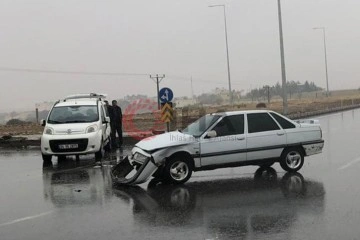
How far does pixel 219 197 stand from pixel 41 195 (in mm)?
3536

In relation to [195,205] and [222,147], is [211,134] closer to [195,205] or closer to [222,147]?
[222,147]

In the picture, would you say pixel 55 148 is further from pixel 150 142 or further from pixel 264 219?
pixel 264 219

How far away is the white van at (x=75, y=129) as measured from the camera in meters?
13.9

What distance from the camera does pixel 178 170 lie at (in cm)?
972

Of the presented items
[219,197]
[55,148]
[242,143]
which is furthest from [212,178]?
[55,148]

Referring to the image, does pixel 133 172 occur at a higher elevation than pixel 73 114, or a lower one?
lower

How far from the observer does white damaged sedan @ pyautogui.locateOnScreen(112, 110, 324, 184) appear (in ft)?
31.6

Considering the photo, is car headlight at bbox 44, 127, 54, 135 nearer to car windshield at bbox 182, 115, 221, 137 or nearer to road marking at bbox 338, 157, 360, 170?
car windshield at bbox 182, 115, 221, 137

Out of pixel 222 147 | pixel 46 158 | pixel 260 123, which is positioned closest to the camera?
pixel 222 147

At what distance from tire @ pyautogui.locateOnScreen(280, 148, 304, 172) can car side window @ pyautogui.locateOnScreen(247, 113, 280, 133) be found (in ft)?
2.04

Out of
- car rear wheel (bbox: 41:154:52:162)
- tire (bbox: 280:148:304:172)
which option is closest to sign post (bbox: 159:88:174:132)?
car rear wheel (bbox: 41:154:52:162)

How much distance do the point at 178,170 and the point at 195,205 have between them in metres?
1.97

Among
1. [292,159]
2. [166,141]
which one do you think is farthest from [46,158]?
[292,159]

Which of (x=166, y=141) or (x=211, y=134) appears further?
(x=211, y=134)
